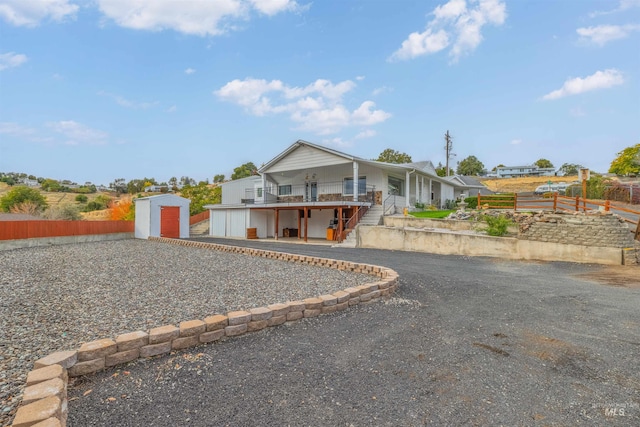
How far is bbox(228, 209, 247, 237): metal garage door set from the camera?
21.0 meters

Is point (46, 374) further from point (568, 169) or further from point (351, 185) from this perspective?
point (568, 169)

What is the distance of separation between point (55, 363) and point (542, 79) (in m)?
20.6

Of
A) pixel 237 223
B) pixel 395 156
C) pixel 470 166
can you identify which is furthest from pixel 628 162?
pixel 237 223

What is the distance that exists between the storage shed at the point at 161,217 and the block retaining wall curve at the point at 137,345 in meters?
18.4

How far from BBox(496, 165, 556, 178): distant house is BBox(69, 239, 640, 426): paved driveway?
79393 mm

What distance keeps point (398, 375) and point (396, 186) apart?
18634mm

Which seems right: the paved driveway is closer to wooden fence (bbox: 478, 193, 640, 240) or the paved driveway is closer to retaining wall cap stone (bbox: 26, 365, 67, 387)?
retaining wall cap stone (bbox: 26, 365, 67, 387)

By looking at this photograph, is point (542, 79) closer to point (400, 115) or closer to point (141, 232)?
point (400, 115)

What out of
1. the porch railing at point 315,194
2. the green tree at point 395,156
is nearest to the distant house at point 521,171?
the green tree at point 395,156

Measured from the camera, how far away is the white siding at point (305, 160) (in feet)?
60.0

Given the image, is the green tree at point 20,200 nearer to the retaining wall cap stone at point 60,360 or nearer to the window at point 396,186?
the window at point 396,186

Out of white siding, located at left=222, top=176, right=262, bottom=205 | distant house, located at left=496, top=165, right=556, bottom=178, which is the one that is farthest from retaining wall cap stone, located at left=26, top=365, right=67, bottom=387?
distant house, located at left=496, top=165, right=556, bottom=178

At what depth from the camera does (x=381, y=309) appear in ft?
15.3

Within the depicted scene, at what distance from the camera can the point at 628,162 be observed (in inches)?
1490
